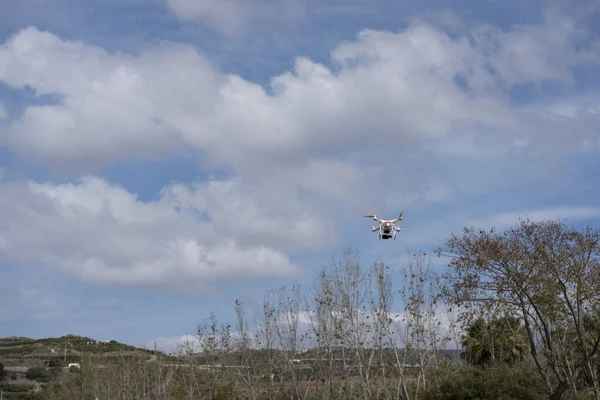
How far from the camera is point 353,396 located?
3753 cm

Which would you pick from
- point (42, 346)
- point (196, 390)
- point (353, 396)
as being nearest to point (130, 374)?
point (196, 390)

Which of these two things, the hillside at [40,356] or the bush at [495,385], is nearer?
the bush at [495,385]

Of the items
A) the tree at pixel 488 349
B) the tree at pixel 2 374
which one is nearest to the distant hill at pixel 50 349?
the tree at pixel 2 374

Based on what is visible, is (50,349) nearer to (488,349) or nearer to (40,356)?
(40,356)

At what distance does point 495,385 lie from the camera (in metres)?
→ 25.4

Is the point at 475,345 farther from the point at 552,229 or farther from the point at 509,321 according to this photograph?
the point at 552,229

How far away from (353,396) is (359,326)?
5.61 m

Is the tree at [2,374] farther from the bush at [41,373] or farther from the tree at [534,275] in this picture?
the tree at [534,275]

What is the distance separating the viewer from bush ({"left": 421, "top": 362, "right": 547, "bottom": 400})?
2523 cm

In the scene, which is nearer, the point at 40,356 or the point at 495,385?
the point at 495,385

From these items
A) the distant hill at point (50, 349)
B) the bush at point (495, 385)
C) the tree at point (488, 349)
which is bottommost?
the bush at point (495, 385)

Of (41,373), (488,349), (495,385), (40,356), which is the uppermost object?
(40,356)

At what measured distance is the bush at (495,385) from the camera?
2523 centimetres

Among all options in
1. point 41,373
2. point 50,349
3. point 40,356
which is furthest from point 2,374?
point 50,349
